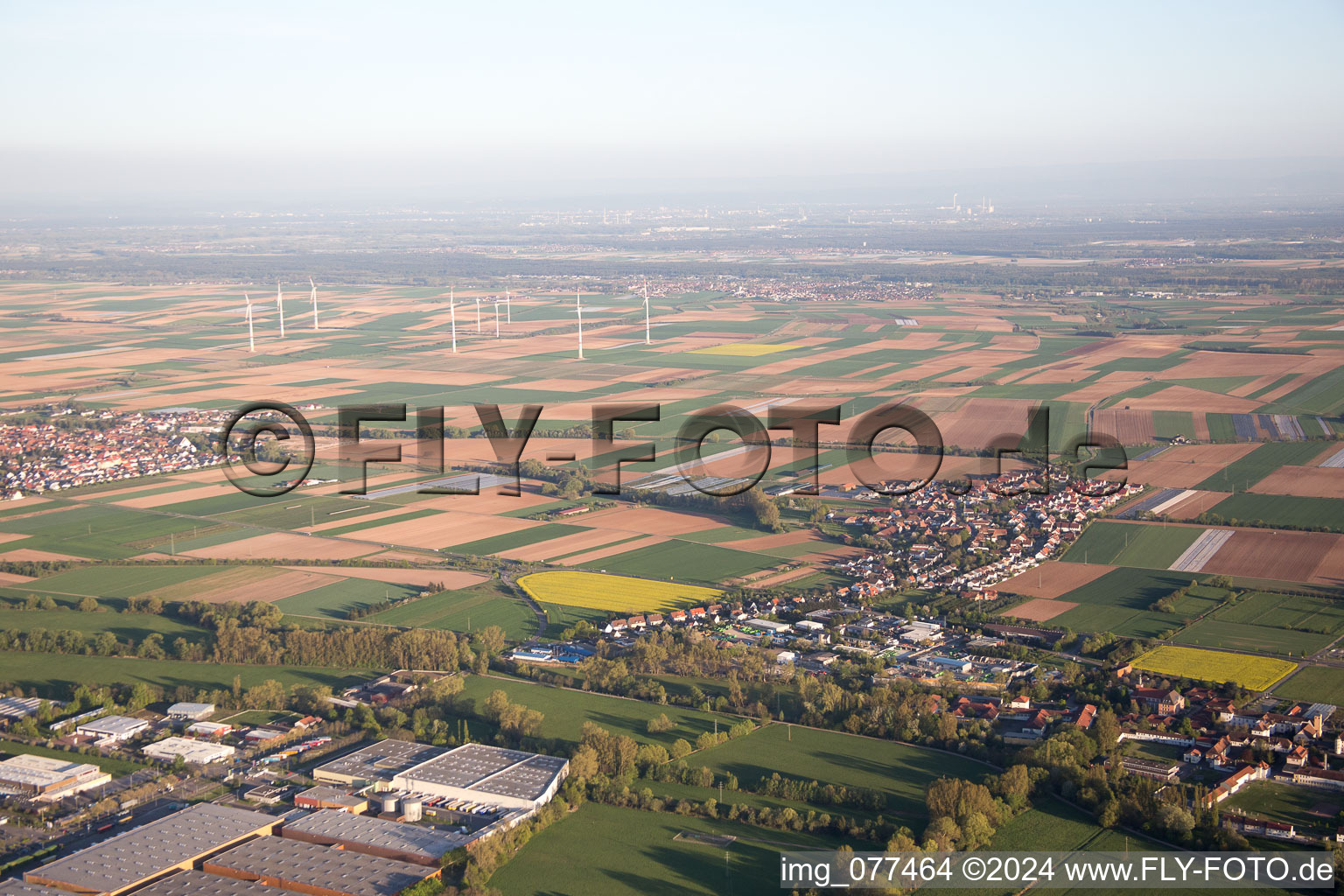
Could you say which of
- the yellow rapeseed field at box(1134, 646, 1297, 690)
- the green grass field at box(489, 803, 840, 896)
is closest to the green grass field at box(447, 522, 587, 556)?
the green grass field at box(489, 803, 840, 896)

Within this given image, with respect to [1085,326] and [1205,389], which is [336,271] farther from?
[1205,389]

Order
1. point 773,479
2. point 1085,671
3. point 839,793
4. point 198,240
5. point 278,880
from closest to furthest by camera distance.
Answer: point 278,880 < point 839,793 < point 1085,671 < point 773,479 < point 198,240

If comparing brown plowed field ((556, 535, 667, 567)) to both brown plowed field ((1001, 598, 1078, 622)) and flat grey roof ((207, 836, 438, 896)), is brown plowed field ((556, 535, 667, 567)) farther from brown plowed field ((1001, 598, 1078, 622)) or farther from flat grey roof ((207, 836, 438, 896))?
flat grey roof ((207, 836, 438, 896))

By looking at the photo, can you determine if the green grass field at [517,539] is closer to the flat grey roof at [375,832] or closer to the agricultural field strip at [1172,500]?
the flat grey roof at [375,832]

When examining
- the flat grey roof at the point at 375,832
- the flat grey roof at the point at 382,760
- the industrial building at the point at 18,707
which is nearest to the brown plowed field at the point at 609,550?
the flat grey roof at the point at 382,760

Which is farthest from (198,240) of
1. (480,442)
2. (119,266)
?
(480,442)
